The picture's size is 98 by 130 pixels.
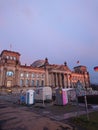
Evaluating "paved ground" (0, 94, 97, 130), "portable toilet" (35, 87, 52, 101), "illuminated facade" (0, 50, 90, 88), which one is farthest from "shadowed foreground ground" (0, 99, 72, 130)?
"illuminated facade" (0, 50, 90, 88)

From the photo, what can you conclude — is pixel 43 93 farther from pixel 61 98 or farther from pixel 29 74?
pixel 29 74

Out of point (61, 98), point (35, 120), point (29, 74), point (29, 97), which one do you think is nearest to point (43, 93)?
point (29, 97)

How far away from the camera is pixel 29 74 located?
3184 inches

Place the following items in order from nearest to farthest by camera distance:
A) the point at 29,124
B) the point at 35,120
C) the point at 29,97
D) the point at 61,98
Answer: the point at 29,124, the point at 35,120, the point at 61,98, the point at 29,97

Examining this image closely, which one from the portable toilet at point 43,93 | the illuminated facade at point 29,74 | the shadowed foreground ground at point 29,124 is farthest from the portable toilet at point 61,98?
the illuminated facade at point 29,74

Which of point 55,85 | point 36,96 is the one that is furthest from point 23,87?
point 36,96

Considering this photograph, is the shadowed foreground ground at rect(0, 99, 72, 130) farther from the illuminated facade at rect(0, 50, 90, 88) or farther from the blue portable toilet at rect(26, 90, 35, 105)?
the illuminated facade at rect(0, 50, 90, 88)

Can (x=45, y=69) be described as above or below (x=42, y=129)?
above

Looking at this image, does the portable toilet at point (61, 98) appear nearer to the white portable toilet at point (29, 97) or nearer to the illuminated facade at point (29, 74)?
the white portable toilet at point (29, 97)

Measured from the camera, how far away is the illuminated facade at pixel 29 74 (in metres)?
70.5

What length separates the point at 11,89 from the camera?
6750 cm

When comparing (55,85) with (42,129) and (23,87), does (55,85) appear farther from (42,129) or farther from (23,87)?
(42,129)

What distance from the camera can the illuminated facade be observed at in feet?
231

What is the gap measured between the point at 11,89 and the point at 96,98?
167 feet
